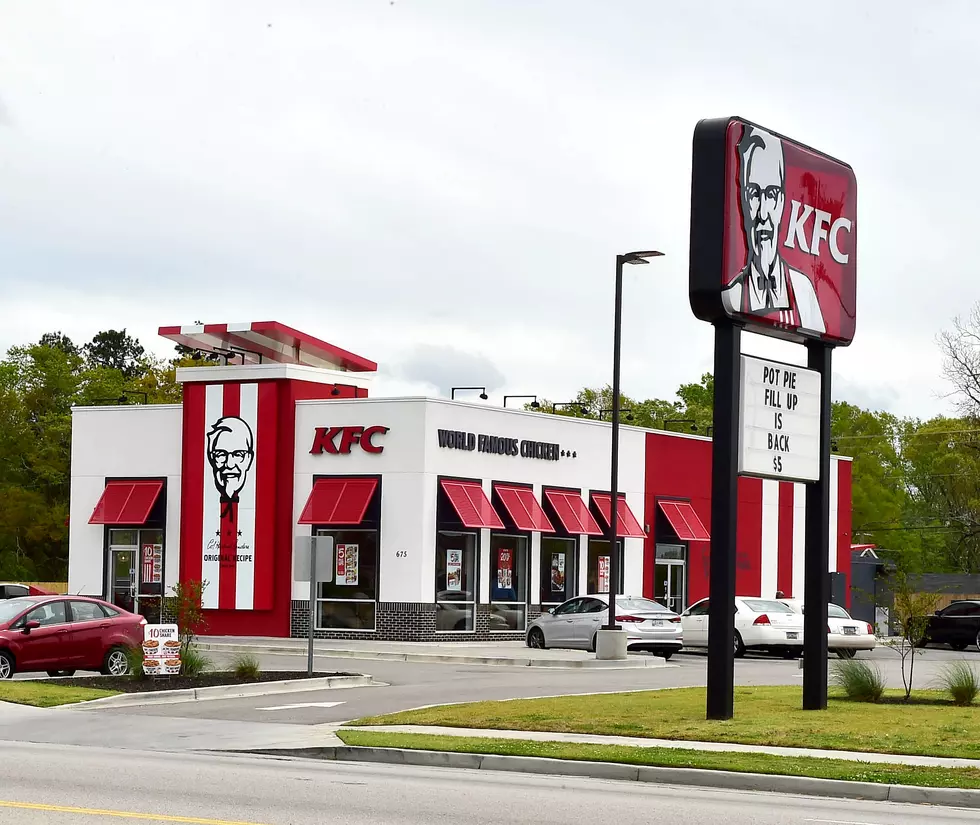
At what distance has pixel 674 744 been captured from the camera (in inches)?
627

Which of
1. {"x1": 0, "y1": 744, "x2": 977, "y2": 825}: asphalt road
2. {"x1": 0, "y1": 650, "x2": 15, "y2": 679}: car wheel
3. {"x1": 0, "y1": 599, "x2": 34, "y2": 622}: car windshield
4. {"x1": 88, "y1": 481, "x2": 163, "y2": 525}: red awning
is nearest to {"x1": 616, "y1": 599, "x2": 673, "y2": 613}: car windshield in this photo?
{"x1": 0, "y1": 599, "x2": 34, "y2": 622}: car windshield

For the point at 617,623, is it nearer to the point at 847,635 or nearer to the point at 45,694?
the point at 847,635

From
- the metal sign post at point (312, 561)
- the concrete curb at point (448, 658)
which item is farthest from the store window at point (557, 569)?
the metal sign post at point (312, 561)

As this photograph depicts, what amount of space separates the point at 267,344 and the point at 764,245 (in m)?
25.4

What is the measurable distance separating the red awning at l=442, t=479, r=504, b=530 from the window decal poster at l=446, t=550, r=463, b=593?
1.14 m

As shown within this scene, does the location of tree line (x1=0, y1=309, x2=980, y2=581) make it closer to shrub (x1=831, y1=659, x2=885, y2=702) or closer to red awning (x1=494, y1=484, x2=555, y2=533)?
red awning (x1=494, y1=484, x2=555, y2=533)

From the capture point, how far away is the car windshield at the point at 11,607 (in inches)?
964

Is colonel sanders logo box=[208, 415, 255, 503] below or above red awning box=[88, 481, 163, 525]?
above

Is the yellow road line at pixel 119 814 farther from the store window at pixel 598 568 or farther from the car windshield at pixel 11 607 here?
the store window at pixel 598 568

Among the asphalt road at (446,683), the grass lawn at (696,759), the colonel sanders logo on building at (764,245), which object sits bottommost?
the asphalt road at (446,683)

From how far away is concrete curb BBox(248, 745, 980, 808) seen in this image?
12898 mm

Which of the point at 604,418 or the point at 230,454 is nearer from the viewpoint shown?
the point at 230,454

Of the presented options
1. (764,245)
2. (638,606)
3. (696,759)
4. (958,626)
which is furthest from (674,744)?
(958,626)

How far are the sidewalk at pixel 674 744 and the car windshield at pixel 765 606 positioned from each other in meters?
16.9
